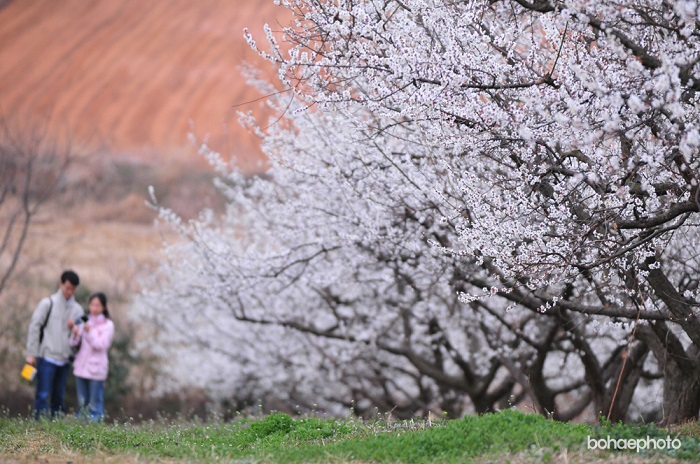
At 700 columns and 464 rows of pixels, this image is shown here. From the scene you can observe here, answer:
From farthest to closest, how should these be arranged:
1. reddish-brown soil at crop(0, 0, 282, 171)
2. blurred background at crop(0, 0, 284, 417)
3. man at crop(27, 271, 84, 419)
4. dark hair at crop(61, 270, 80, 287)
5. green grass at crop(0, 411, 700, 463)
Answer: reddish-brown soil at crop(0, 0, 282, 171) → blurred background at crop(0, 0, 284, 417) → dark hair at crop(61, 270, 80, 287) → man at crop(27, 271, 84, 419) → green grass at crop(0, 411, 700, 463)

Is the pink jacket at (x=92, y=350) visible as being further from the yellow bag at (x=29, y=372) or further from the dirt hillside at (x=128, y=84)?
the dirt hillside at (x=128, y=84)

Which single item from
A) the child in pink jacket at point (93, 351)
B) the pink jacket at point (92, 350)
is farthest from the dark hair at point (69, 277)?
the pink jacket at point (92, 350)

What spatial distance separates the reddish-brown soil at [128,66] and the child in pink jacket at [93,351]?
18452 millimetres

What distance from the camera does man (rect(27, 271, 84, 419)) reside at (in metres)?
8.52

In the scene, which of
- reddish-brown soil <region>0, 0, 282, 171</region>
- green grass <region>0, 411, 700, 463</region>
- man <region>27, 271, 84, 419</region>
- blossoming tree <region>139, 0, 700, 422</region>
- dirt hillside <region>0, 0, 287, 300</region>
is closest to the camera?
green grass <region>0, 411, 700, 463</region>

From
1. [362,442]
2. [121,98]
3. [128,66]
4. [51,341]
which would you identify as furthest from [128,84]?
[362,442]

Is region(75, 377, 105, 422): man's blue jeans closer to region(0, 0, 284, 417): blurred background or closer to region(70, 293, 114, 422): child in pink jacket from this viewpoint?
region(70, 293, 114, 422): child in pink jacket

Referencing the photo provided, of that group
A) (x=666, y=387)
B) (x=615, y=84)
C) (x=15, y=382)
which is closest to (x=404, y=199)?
(x=615, y=84)

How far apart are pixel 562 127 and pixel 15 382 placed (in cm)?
1223

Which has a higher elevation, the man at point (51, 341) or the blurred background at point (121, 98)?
the blurred background at point (121, 98)

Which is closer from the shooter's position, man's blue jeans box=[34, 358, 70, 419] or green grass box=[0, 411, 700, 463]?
green grass box=[0, 411, 700, 463]

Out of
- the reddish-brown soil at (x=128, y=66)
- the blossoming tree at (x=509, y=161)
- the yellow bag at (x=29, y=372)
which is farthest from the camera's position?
the reddish-brown soil at (x=128, y=66)

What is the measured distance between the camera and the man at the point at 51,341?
27.9 feet

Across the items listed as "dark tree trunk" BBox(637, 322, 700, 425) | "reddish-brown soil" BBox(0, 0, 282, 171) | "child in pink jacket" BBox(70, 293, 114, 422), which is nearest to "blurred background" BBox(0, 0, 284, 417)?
"reddish-brown soil" BBox(0, 0, 282, 171)
